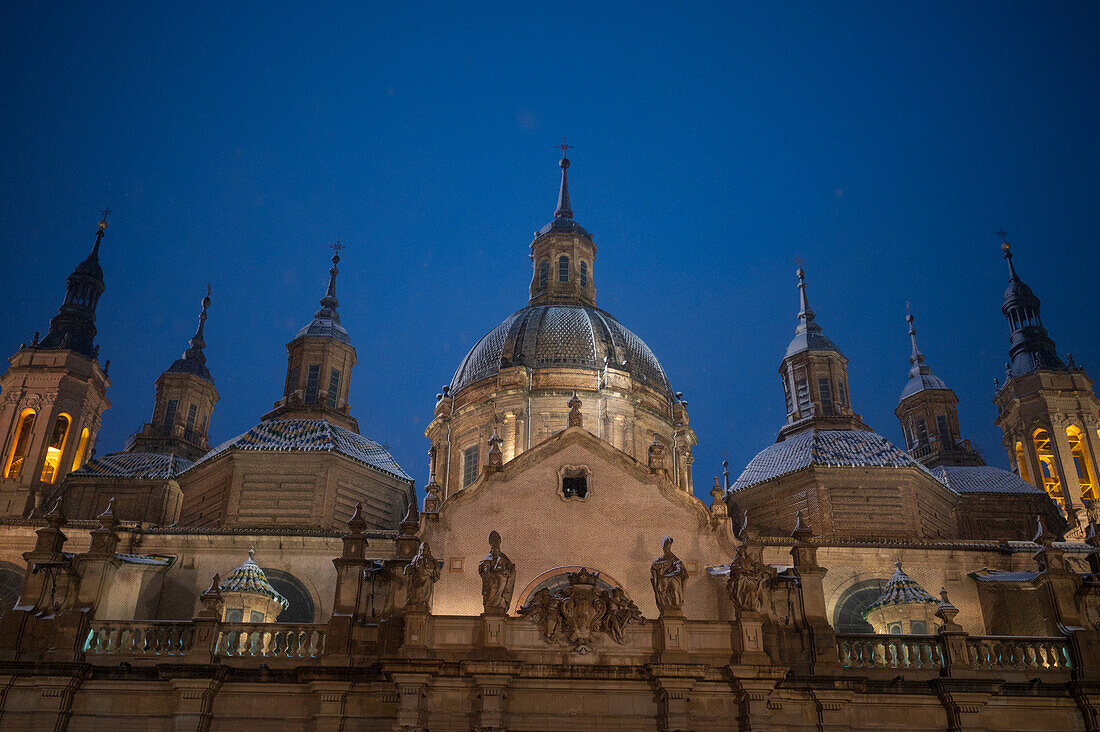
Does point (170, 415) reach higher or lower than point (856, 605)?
higher

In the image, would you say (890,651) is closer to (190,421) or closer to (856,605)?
(856,605)

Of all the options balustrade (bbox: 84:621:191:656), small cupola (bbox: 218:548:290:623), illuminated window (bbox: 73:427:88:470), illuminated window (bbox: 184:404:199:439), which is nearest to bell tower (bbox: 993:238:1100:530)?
small cupola (bbox: 218:548:290:623)

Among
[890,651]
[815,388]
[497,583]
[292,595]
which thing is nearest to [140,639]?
[497,583]

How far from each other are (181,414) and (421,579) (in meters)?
33.3

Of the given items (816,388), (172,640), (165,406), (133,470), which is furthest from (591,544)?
(165,406)

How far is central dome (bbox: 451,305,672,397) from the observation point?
43906 mm

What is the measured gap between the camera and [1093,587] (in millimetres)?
26531

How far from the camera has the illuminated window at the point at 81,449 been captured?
47.4 meters

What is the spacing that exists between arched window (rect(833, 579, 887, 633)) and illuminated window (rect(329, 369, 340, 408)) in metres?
25.1

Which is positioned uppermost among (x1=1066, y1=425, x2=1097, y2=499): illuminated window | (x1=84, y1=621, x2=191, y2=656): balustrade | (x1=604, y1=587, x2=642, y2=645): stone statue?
(x1=1066, y1=425, x2=1097, y2=499): illuminated window

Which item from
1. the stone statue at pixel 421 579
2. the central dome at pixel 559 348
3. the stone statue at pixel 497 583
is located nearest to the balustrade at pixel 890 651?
the stone statue at pixel 497 583

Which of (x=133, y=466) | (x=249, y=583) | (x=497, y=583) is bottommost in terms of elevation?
(x=497, y=583)

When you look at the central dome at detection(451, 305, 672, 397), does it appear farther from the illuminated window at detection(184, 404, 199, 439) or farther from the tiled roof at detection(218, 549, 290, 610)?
the illuminated window at detection(184, 404, 199, 439)

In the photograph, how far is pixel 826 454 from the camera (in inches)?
1658
